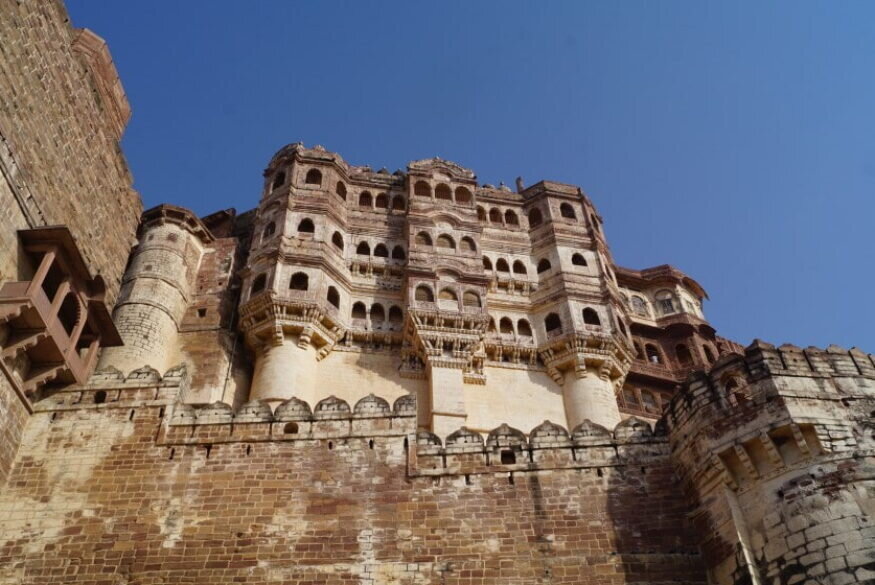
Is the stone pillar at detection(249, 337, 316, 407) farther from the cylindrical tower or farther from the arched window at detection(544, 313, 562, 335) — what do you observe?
the arched window at detection(544, 313, 562, 335)

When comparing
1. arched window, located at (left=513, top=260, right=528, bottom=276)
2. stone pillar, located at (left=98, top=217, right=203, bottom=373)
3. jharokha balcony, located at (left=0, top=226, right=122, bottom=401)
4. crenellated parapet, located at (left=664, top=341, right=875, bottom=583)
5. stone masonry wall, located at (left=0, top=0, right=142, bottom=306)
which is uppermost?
arched window, located at (left=513, top=260, right=528, bottom=276)

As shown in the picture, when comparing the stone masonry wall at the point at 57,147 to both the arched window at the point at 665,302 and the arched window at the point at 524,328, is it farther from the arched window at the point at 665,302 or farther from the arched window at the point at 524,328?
the arched window at the point at 665,302

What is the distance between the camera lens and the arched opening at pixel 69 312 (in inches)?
524

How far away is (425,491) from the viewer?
477 inches

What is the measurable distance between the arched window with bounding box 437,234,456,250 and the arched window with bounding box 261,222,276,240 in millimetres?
5786

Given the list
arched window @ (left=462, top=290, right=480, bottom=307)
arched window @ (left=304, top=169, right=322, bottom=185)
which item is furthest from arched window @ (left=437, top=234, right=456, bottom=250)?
arched window @ (left=304, top=169, right=322, bottom=185)

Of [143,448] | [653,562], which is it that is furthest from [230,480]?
[653,562]

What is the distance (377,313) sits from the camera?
85.5 feet

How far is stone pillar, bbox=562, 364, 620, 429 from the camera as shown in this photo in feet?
77.9

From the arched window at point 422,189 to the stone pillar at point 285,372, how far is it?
889cm

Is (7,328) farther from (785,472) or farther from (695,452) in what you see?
(785,472)

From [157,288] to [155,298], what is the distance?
0.45 meters

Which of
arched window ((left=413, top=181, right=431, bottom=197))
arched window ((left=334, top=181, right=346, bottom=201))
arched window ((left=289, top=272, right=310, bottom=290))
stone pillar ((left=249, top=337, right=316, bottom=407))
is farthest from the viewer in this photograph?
arched window ((left=413, top=181, right=431, bottom=197))

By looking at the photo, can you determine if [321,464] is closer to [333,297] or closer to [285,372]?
[285,372]
